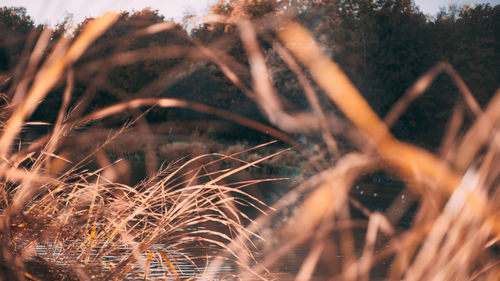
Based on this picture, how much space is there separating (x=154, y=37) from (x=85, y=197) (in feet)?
69.4

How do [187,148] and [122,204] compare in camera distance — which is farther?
[187,148]

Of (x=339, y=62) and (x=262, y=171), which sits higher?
(x=339, y=62)

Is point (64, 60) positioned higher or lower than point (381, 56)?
lower

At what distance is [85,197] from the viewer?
1743 millimetres

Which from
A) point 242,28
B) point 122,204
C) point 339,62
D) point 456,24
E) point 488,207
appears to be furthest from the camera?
point 456,24

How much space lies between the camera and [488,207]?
97cm

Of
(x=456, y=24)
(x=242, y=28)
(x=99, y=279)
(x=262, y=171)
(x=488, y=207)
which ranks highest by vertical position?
(x=456, y=24)

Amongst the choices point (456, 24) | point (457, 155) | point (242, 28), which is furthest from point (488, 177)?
point (456, 24)

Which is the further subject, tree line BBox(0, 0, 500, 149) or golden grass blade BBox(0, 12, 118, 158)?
tree line BBox(0, 0, 500, 149)

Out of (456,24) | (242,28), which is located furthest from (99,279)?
(456,24)

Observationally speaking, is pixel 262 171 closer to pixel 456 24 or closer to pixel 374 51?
pixel 374 51

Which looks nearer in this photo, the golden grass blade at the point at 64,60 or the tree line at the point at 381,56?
the golden grass blade at the point at 64,60

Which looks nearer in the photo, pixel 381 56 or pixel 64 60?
pixel 64 60

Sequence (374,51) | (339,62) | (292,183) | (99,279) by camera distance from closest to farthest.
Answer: (99,279) < (292,183) < (339,62) < (374,51)
